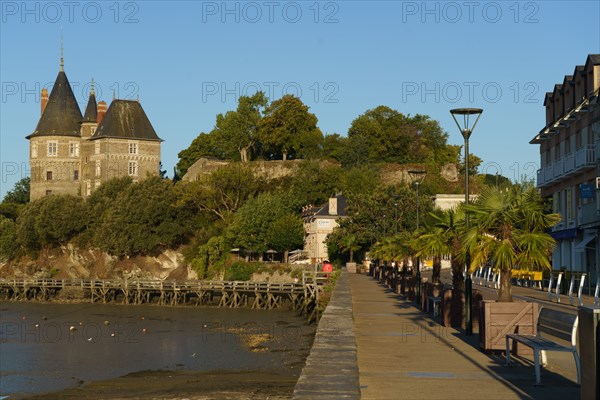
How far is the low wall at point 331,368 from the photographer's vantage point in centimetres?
862

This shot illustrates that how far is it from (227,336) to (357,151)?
192 feet

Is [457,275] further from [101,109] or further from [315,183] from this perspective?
[101,109]

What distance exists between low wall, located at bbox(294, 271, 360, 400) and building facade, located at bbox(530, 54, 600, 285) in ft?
82.6

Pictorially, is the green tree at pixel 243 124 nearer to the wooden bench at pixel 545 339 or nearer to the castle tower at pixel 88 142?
the castle tower at pixel 88 142

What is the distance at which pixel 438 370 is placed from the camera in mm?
12281

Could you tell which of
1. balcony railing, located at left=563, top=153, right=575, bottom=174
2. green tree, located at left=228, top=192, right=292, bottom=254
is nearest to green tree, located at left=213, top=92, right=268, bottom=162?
green tree, located at left=228, top=192, right=292, bottom=254

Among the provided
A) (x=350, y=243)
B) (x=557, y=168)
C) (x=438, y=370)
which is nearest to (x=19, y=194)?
(x=350, y=243)

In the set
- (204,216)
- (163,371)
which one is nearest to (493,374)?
(163,371)

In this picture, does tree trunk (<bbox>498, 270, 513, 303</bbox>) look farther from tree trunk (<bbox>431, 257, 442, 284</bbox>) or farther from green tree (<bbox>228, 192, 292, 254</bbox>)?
green tree (<bbox>228, 192, 292, 254</bbox>)

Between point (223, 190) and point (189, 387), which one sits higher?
point (223, 190)

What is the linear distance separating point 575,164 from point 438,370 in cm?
3216

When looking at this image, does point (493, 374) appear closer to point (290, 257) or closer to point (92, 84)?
point (290, 257)

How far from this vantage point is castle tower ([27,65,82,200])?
111688 mm

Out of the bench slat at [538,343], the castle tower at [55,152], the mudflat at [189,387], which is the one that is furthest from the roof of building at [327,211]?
the bench slat at [538,343]
